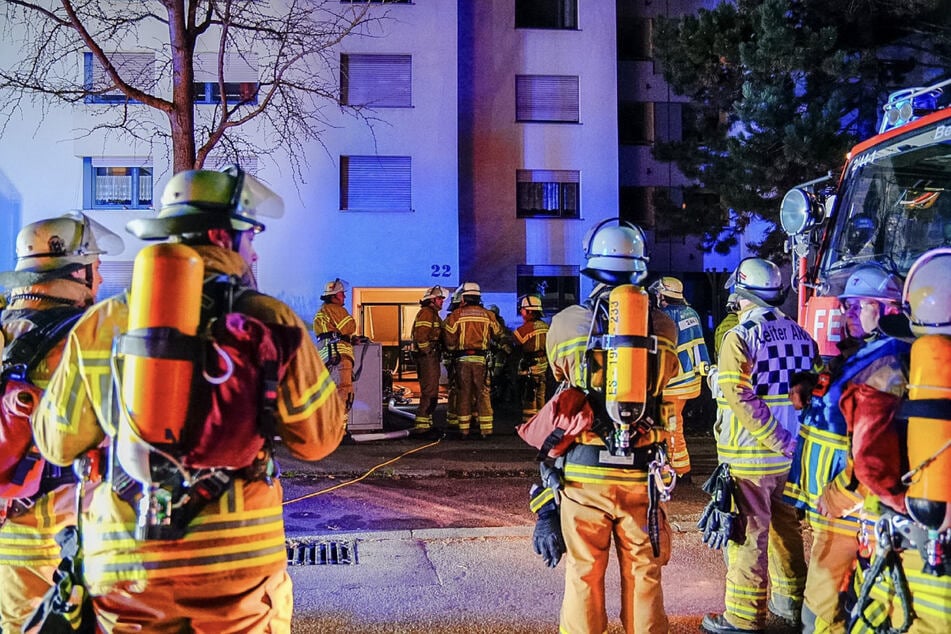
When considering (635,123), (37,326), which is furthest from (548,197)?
(37,326)

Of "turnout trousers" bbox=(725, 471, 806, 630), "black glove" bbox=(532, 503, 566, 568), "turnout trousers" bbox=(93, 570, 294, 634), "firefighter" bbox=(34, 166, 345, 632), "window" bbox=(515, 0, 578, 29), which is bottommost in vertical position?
"turnout trousers" bbox=(725, 471, 806, 630)

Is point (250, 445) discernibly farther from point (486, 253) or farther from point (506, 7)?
point (506, 7)

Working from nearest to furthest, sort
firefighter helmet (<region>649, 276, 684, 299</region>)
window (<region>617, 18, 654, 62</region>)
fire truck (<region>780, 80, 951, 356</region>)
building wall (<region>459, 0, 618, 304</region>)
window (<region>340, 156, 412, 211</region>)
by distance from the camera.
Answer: fire truck (<region>780, 80, 951, 356</region>) → firefighter helmet (<region>649, 276, 684, 299</region>) → window (<region>340, 156, 412, 211</region>) → building wall (<region>459, 0, 618, 304</region>) → window (<region>617, 18, 654, 62</region>)

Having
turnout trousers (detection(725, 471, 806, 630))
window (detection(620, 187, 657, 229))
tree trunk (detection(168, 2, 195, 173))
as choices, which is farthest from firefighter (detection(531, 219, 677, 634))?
window (detection(620, 187, 657, 229))

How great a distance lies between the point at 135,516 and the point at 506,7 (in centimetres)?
2137

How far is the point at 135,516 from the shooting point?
7.83 ft

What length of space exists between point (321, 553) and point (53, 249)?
3.32 metres

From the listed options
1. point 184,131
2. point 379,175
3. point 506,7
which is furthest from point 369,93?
point 184,131

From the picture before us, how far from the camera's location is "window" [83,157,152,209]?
19.9m

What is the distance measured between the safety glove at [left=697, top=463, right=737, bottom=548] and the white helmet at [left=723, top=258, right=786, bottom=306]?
1003 millimetres

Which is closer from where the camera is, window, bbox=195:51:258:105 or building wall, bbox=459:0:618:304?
window, bbox=195:51:258:105

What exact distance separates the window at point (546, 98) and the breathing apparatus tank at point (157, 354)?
20251mm

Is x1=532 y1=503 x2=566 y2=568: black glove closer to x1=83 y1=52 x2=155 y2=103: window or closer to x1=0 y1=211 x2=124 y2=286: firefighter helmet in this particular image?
x1=0 y1=211 x2=124 y2=286: firefighter helmet

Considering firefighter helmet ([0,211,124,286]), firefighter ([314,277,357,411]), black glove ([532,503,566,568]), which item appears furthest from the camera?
firefighter ([314,277,357,411])
